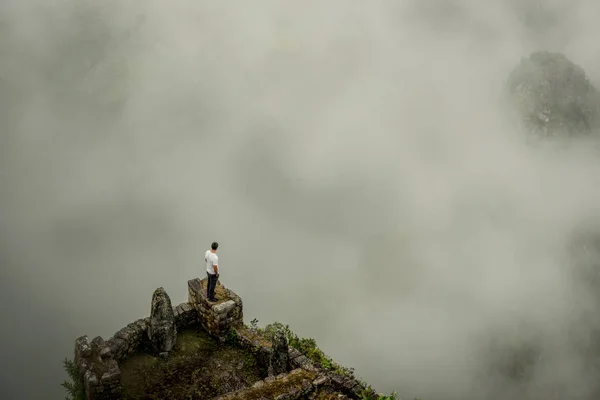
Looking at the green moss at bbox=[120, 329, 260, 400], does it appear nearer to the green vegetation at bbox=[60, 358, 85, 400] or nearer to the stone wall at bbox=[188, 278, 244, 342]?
the stone wall at bbox=[188, 278, 244, 342]

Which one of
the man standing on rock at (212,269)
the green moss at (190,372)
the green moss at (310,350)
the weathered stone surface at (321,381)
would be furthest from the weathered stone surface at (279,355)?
the man standing on rock at (212,269)

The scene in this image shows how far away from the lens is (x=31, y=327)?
81375 mm

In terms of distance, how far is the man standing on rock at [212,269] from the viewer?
58.7 feet

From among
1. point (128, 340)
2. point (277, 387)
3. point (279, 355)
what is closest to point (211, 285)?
point (128, 340)

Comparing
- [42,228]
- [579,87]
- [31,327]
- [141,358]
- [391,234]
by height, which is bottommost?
[141,358]

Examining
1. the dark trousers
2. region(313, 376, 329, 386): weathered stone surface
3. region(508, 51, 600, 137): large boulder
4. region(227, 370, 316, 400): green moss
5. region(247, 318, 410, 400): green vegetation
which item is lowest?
region(227, 370, 316, 400): green moss

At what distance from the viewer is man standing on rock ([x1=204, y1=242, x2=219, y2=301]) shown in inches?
705

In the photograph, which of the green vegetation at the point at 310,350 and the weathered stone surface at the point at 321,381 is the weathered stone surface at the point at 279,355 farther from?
the weathered stone surface at the point at 321,381

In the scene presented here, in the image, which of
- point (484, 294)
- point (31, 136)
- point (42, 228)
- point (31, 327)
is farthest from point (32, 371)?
point (484, 294)

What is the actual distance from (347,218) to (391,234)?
495 inches

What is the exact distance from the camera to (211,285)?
18469mm

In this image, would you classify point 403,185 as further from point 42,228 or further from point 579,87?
point 42,228

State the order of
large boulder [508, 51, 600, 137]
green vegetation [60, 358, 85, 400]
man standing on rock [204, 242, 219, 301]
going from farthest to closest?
large boulder [508, 51, 600, 137], man standing on rock [204, 242, 219, 301], green vegetation [60, 358, 85, 400]

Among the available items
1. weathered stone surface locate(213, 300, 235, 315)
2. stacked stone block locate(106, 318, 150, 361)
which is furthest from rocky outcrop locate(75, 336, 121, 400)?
weathered stone surface locate(213, 300, 235, 315)
